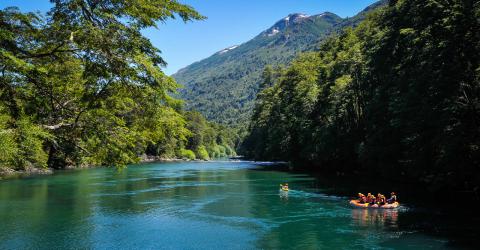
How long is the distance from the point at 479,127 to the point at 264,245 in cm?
1614

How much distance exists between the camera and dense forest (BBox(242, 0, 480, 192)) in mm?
29453

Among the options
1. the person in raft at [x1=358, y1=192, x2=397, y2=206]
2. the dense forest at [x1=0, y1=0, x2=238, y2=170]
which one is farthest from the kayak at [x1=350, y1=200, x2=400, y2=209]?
the dense forest at [x1=0, y1=0, x2=238, y2=170]

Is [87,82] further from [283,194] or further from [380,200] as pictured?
[283,194]

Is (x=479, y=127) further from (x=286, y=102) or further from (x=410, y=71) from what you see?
(x=286, y=102)

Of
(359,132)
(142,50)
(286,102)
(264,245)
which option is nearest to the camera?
(142,50)

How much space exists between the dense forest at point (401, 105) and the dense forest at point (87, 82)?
24279 mm

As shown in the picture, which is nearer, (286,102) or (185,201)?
(185,201)

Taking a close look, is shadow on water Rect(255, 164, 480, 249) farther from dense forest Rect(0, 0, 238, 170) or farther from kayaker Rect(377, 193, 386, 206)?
dense forest Rect(0, 0, 238, 170)

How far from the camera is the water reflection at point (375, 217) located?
2864 centimetres

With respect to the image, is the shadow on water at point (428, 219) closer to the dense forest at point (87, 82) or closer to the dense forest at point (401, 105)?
the dense forest at point (401, 105)

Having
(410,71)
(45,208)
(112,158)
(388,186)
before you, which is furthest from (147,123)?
(388,186)

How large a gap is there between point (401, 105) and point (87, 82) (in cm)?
3415

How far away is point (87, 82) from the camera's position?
373 inches

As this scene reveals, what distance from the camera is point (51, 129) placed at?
32.1ft
